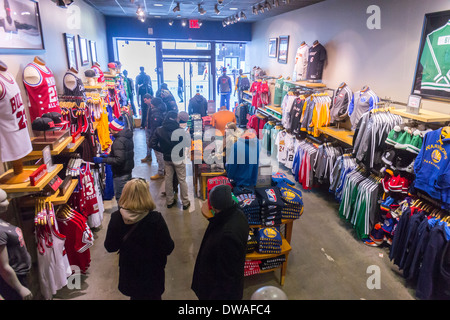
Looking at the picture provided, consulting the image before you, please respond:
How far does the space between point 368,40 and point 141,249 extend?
16.0 ft

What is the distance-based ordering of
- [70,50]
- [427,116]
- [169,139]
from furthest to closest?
[70,50]
[169,139]
[427,116]

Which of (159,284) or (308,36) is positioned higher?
(308,36)

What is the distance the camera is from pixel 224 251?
2086 mm

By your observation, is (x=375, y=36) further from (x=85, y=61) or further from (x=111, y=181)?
(x=85, y=61)

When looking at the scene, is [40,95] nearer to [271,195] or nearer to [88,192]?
[88,192]

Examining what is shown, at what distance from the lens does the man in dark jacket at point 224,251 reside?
209 centimetres

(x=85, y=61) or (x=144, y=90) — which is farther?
(x=144, y=90)

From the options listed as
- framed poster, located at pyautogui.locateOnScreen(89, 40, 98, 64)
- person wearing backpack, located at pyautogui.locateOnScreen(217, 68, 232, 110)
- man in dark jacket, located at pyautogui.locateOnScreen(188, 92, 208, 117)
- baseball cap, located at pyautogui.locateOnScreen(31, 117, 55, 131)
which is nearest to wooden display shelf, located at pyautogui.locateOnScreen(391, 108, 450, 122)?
baseball cap, located at pyautogui.locateOnScreen(31, 117, 55, 131)

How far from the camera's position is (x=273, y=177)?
12.1ft

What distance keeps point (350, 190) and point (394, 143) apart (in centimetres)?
99

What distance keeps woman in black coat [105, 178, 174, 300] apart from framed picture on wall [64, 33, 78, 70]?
375cm

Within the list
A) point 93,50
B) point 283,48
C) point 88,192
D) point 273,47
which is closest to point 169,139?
point 88,192

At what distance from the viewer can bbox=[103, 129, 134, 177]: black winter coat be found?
167 inches
